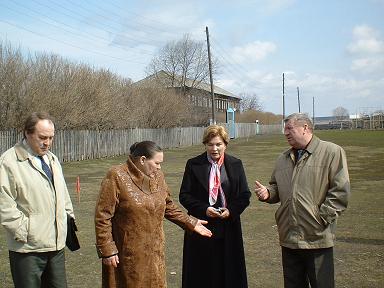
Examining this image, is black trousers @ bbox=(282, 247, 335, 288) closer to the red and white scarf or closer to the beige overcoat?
the red and white scarf

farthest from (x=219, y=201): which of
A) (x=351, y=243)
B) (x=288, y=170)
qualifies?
(x=351, y=243)

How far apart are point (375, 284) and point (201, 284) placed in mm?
2394

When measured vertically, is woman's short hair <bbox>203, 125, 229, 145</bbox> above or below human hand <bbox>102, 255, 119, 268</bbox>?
above

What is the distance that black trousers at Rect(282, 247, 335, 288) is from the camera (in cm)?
397

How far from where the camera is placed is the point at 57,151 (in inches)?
1003

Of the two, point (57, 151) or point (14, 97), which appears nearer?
point (14, 97)

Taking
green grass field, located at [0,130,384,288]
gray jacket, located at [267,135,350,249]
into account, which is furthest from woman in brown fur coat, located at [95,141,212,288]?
green grass field, located at [0,130,384,288]

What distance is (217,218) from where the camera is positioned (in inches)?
172

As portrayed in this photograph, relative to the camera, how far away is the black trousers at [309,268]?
3.97 metres

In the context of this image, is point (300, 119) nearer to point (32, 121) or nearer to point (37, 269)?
point (32, 121)

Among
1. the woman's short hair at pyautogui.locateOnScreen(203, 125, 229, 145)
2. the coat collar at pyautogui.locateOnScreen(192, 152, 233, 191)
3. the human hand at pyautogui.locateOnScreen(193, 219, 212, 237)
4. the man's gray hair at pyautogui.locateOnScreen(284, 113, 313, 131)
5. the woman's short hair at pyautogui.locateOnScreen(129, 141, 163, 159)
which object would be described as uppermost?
the man's gray hair at pyautogui.locateOnScreen(284, 113, 313, 131)

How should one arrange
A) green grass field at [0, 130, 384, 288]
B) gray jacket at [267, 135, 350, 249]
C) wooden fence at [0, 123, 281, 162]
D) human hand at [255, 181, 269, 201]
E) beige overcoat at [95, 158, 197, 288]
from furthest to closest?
wooden fence at [0, 123, 281, 162] < green grass field at [0, 130, 384, 288] < human hand at [255, 181, 269, 201] < gray jacket at [267, 135, 350, 249] < beige overcoat at [95, 158, 197, 288]

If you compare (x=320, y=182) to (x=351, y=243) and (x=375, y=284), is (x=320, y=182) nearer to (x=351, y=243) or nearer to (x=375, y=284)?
(x=375, y=284)

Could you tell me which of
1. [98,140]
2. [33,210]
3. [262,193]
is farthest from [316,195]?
[98,140]
